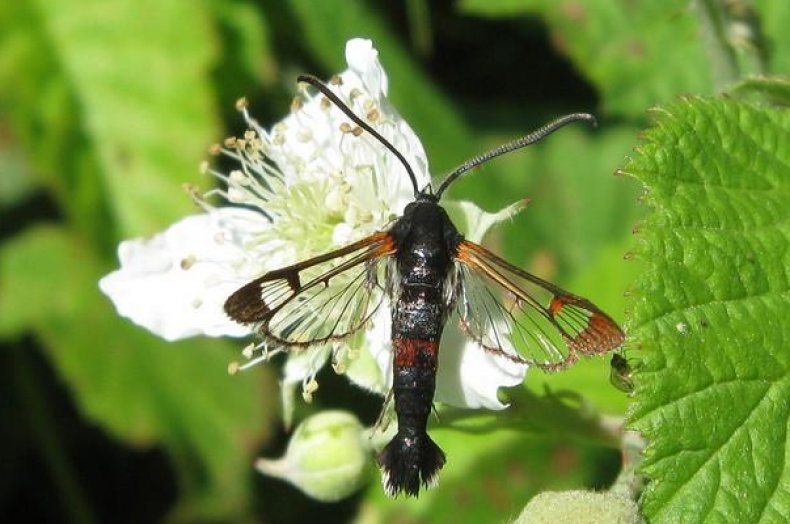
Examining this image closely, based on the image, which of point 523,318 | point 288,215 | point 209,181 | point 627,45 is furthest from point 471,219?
point 627,45

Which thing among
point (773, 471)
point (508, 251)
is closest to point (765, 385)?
point (773, 471)

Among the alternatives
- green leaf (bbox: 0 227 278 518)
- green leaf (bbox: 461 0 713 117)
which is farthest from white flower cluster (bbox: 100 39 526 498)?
green leaf (bbox: 461 0 713 117)

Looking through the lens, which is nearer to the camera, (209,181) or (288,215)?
(288,215)

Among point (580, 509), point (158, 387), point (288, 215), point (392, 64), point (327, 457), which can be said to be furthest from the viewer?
point (392, 64)

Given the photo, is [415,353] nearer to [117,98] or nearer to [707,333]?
[707,333]

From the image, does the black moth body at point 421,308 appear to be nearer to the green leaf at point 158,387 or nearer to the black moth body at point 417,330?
the black moth body at point 417,330

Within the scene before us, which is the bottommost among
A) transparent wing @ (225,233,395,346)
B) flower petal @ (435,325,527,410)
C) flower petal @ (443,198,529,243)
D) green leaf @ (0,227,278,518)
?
green leaf @ (0,227,278,518)

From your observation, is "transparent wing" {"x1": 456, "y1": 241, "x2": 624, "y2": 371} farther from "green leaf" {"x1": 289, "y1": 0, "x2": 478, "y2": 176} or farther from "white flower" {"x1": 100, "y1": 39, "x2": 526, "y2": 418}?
"green leaf" {"x1": 289, "y1": 0, "x2": 478, "y2": 176}
